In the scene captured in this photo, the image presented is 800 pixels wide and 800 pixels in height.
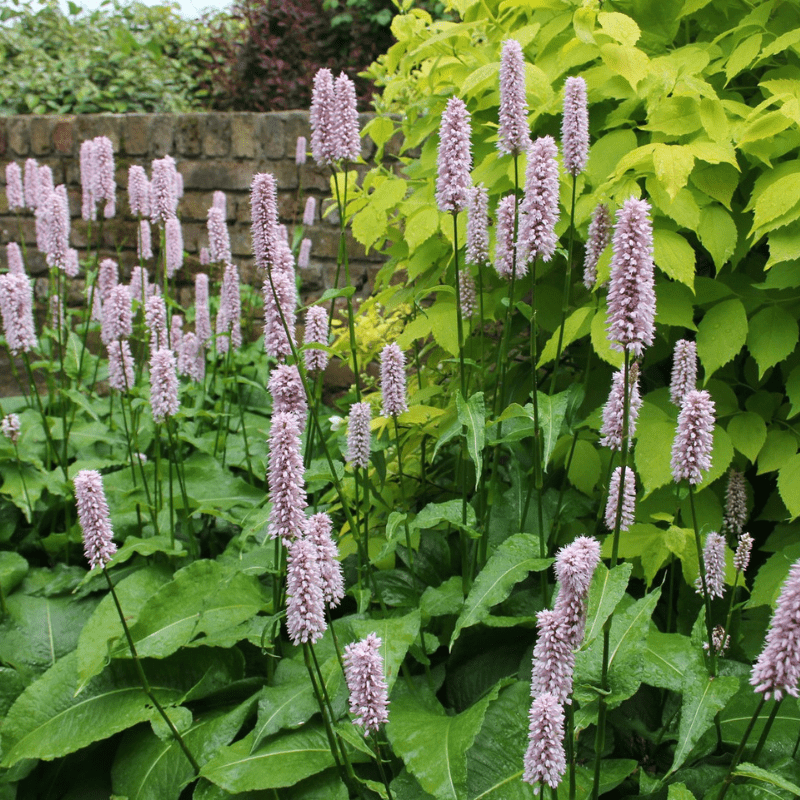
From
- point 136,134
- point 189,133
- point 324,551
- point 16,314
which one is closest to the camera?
point 324,551

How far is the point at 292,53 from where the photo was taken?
27.1ft

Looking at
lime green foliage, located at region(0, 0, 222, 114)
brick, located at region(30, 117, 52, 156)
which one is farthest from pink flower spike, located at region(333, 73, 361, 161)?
lime green foliage, located at region(0, 0, 222, 114)

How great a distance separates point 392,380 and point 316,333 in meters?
0.33

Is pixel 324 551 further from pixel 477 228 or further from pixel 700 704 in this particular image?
pixel 477 228

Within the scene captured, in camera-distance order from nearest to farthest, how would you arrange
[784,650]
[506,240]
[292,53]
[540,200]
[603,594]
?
[784,650] < [603,594] < [540,200] < [506,240] < [292,53]

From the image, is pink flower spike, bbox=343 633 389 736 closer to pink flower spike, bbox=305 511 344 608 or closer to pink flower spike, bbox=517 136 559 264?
pink flower spike, bbox=305 511 344 608

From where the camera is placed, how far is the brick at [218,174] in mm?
6160

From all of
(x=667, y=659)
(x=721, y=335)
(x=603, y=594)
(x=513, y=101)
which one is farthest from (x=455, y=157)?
(x=667, y=659)

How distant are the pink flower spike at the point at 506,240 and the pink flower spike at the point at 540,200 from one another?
0.90ft

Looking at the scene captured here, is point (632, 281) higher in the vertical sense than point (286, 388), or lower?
higher

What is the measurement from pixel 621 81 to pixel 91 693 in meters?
2.62

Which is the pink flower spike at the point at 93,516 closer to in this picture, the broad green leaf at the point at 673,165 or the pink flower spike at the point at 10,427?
the pink flower spike at the point at 10,427

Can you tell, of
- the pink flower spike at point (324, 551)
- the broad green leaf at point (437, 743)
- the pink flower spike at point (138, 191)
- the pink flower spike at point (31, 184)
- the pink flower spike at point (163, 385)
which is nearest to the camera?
the pink flower spike at point (324, 551)

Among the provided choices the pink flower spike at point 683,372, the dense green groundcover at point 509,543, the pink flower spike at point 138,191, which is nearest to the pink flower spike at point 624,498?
the dense green groundcover at point 509,543
